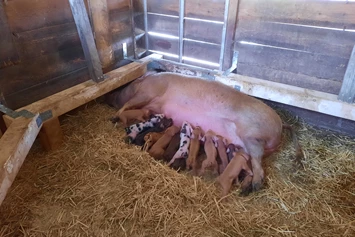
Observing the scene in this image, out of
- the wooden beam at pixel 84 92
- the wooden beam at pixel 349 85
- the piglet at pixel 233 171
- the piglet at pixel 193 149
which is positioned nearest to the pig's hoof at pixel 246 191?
the piglet at pixel 233 171

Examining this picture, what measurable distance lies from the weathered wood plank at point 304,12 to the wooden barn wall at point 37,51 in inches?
66.9

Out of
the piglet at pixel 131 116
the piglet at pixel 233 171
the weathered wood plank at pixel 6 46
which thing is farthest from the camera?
the piglet at pixel 131 116

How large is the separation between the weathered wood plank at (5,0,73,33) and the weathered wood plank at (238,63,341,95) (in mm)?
2088

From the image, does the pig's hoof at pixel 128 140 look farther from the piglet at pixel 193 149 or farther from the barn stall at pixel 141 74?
the piglet at pixel 193 149

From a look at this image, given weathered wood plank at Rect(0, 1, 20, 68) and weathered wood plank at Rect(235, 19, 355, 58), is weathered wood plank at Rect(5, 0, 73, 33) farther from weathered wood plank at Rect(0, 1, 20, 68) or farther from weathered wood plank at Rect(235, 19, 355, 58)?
weathered wood plank at Rect(235, 19, 355, 58)

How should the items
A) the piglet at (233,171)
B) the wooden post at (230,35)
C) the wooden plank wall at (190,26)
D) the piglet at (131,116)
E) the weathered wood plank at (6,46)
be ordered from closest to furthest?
the piglet at (233,171) < the weathered wood plank at (6,46) < the piglet at (131,116) < the wooden post at (230,35) < the wooden plank wall at (190,26)

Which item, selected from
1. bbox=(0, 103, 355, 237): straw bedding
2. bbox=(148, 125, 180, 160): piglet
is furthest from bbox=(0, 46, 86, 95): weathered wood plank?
bbox=(148, 125, 180, 160): piglet

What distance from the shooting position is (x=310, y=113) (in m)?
3.45

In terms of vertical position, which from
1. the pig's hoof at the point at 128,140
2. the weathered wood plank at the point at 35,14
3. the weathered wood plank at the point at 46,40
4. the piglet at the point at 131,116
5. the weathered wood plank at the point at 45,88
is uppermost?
the weathered wood plank at the point at 35,14

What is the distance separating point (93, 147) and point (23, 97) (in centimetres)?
87

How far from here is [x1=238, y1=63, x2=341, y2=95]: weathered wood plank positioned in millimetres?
3240

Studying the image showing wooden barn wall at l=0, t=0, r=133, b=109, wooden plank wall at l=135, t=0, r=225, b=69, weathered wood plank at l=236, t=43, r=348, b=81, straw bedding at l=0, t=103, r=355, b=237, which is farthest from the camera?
wooden plank wall at l=135, t=0, r=225, b=69

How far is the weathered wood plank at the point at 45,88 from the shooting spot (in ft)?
9.60

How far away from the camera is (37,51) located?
2.98 metres
